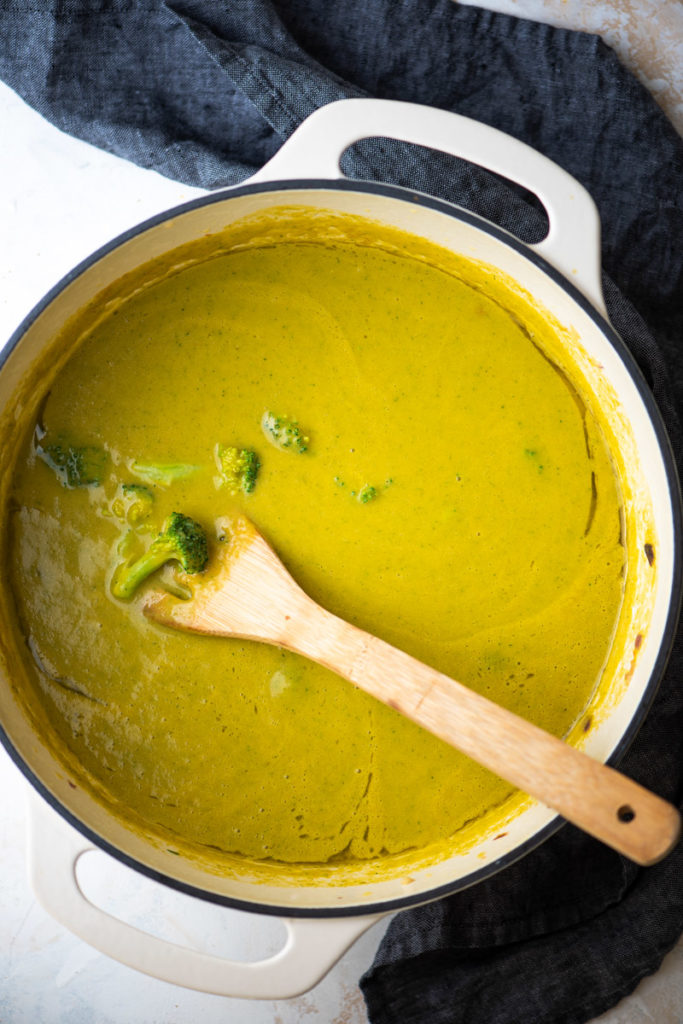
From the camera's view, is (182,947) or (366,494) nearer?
(182,947)

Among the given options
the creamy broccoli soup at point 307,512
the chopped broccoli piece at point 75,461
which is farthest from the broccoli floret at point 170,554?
the chopped broccoli piece at point 75,461

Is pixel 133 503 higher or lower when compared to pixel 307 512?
lower

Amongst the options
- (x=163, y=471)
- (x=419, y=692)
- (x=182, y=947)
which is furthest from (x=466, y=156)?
(x=182, y=947)

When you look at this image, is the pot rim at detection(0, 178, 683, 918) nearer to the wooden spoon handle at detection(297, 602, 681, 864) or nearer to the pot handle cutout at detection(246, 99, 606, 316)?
the pot handle cutout at detection(246, 99, 606, 316)

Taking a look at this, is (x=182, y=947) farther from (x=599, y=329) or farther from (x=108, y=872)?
(x=599, y=329)

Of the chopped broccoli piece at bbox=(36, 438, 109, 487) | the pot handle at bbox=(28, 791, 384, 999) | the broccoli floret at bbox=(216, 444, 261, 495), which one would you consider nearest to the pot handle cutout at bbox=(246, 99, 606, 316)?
the broccoli floret at bbox=(216, 444, 261, 495)

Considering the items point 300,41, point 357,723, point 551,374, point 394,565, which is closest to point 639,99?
point 551,374
